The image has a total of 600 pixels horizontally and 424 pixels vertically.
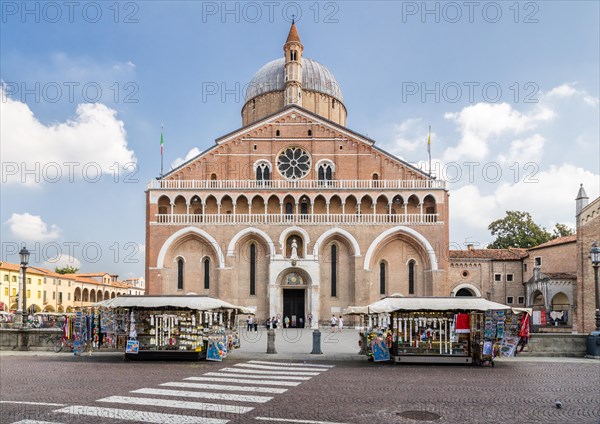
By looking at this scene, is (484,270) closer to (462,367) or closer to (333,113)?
(333,113)

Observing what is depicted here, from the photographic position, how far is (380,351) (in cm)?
1753

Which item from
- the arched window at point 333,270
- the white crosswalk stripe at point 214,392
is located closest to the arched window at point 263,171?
the arched window at point 333,270

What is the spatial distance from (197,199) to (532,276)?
2549cm

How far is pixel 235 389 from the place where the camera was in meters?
12.0

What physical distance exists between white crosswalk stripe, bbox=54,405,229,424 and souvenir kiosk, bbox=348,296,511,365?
30.4 feet

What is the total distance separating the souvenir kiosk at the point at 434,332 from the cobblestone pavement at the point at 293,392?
0.56 metres

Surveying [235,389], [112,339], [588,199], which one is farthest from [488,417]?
[588,199]

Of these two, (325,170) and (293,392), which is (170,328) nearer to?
(293,392)

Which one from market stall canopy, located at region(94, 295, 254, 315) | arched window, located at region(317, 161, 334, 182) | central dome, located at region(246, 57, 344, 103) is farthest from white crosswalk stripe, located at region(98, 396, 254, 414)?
central dome, located at region(246, 57, 344, 103)

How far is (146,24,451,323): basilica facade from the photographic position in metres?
38.7

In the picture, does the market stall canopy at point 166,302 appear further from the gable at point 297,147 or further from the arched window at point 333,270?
the gable at point 297,147

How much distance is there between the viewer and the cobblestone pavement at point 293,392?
30.4 feet

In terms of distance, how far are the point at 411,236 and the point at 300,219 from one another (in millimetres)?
7972

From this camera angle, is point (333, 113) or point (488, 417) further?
point (333, 113)
